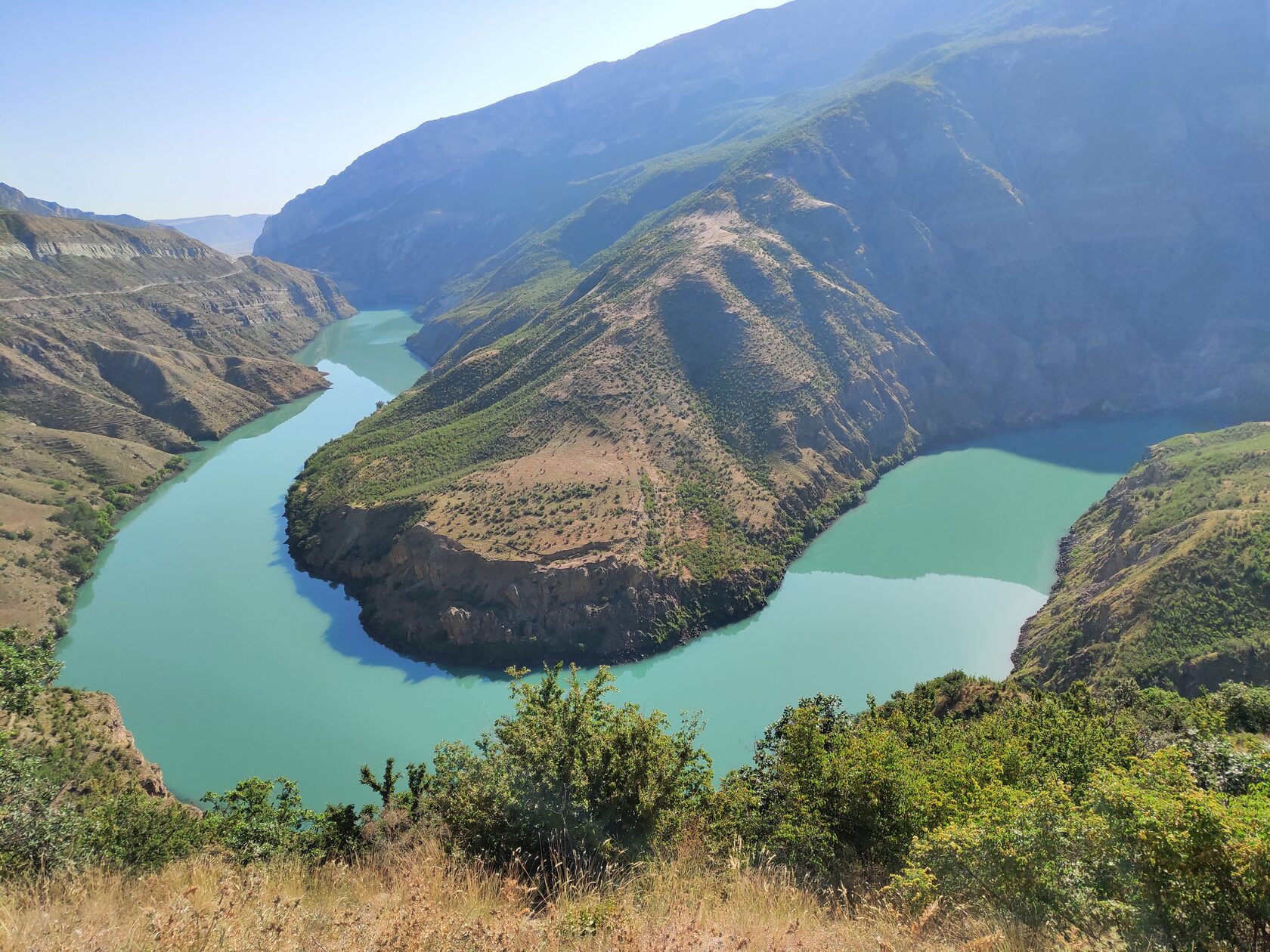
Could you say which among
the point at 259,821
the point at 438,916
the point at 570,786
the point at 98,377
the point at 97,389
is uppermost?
the point at 98,377

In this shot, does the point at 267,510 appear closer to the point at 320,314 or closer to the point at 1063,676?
the point at 1063,676

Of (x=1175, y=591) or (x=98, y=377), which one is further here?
(x=98, y=377)

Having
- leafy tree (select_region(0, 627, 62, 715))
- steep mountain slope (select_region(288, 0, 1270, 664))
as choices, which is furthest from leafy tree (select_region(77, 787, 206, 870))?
steep mountain slope (select_region(288, 0, 1270, 664))

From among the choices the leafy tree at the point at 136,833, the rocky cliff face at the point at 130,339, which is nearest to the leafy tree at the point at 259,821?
the leafy tree at the point at 136,833

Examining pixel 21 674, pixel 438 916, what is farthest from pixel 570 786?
pixel 21 674

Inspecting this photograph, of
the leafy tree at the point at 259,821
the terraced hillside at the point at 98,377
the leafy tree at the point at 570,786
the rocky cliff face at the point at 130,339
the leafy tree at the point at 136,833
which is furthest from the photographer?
the rocky cliff face at the point at 130,339

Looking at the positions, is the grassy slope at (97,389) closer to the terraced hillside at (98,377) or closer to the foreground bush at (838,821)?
the terraced hillside at (98,377)

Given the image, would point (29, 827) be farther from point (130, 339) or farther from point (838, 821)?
point (130, 339)

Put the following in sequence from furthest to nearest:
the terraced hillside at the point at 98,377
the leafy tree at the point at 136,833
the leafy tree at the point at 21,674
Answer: the terraced hillside at the point at 98,377
the leafy tree at the point at 21,674
the leafy tree at the point at 136,833
